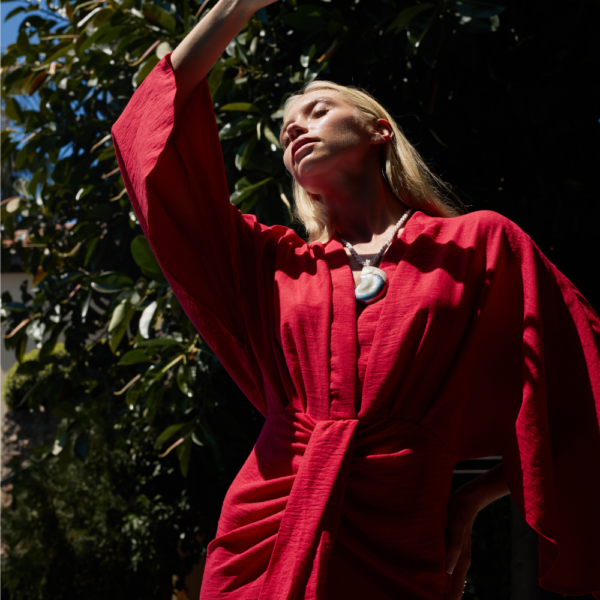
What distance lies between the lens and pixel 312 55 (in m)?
2.24

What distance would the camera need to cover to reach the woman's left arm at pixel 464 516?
3.56ft

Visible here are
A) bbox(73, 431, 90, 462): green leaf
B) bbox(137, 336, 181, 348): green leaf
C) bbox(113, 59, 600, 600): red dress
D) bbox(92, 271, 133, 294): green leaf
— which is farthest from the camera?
bbox(73, 431, 90, 462): green leaf

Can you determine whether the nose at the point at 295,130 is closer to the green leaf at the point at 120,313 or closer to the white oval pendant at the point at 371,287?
the white oval pendant at the point at 371,287

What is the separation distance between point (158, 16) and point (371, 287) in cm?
158

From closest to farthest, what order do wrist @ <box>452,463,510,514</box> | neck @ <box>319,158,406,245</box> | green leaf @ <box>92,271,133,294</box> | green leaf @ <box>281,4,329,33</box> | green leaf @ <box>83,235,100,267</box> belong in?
wrist @ <box>452,463,510,514</box> → neck @ <box>319,158,406,245</box> → green leaf @ <box>281,4,329,33</box> → green leaf @ <box>92,271,133,294</box> → green leaf @ <box>83,235,100,267</box>

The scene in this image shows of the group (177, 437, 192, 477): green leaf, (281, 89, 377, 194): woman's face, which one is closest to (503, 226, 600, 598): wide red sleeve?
(281, 89, 377, 194): woman's face

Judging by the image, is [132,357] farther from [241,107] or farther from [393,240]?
[393,240]

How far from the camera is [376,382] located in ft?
3.53

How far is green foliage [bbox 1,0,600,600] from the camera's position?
229 cm

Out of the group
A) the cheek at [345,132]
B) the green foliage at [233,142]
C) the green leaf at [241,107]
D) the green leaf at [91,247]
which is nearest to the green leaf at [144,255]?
the green foliage at [233,142]

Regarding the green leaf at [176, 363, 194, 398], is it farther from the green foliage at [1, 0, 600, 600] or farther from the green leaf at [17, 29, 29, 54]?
the green leaf at [17, 29, 29, 54]

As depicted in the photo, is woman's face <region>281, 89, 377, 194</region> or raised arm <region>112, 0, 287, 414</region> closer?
raised arm <region>112, 0, 287, 414</region>

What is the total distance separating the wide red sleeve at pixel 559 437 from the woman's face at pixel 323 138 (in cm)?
42

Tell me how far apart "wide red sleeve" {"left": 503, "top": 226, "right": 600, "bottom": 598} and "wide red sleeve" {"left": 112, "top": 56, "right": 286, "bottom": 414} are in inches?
18.5
